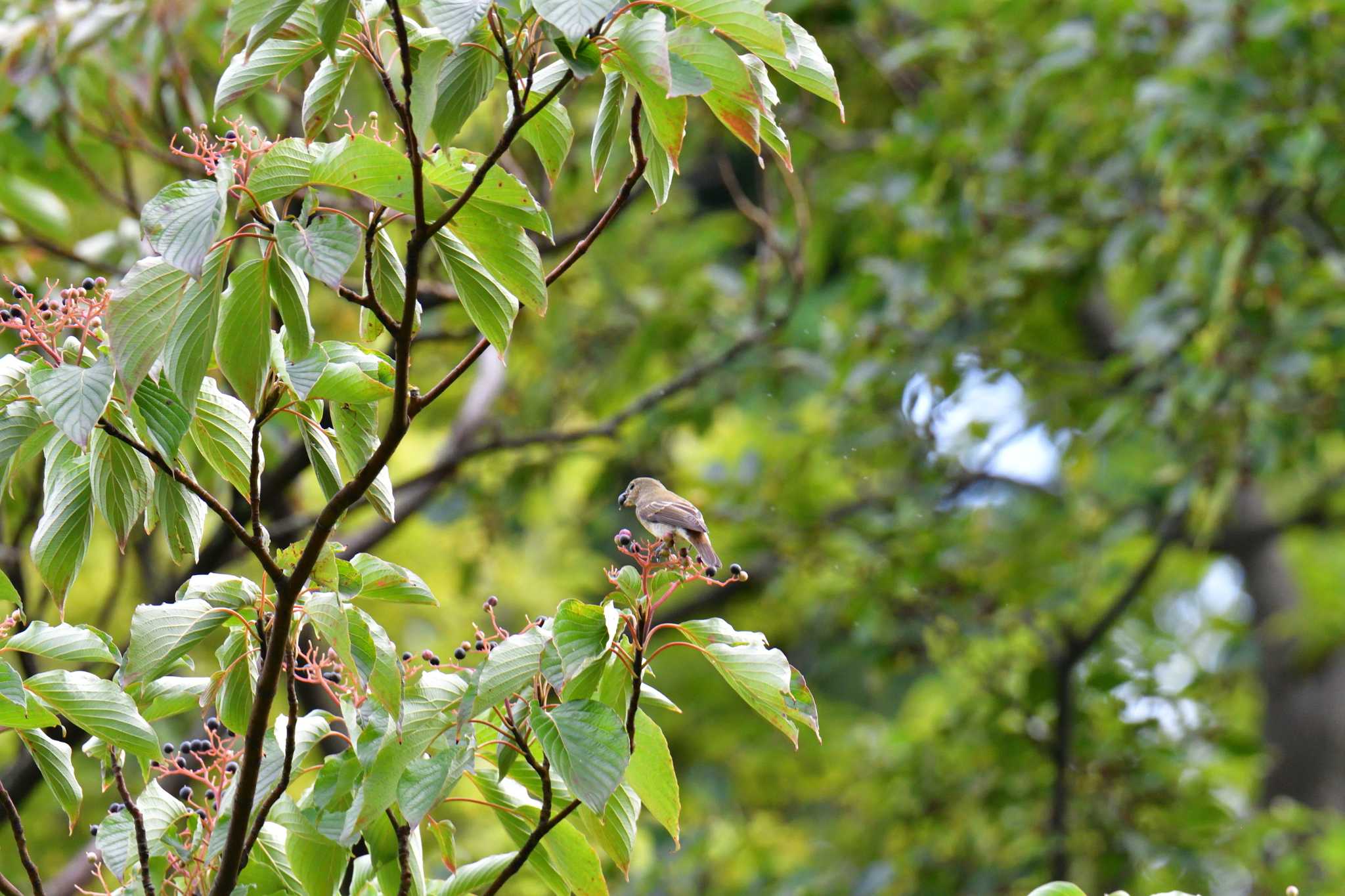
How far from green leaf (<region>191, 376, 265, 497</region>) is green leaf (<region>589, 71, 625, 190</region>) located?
0.50 metres

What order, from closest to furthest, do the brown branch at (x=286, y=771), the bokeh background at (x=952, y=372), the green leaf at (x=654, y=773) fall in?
the brown branch at (x=286, y=771) < the green leaf at (x=654, y=773) < the bokeh background at (x=952, y=372)

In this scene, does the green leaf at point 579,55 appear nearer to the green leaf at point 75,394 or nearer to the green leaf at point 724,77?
the green leaf at point 724,77

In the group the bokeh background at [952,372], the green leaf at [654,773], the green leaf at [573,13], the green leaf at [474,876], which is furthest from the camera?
the bokeh background at [952,372]

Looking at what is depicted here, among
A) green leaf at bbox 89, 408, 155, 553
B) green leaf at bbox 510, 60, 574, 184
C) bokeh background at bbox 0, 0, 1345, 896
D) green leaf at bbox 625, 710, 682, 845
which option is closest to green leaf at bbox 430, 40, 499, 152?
green leaf at bbox 510, 60, 574, 184

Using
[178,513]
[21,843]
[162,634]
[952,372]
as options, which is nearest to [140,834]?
[21,843]

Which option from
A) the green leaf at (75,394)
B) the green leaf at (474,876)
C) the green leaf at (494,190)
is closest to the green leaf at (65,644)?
the green leaf at (75,394)

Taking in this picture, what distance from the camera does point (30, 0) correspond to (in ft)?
14.2

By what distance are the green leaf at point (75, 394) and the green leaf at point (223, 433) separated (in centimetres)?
19

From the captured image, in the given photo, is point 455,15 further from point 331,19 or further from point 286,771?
point 286,771

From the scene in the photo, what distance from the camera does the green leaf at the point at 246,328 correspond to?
4.58 feet

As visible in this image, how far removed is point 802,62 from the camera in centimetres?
153

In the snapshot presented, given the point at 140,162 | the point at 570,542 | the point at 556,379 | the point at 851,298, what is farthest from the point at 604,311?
the point at 140,162

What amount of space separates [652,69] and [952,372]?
4.17 metres

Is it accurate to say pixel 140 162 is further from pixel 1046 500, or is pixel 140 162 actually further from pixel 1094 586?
pixel 1094 586
